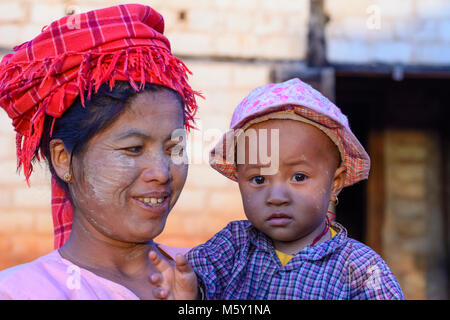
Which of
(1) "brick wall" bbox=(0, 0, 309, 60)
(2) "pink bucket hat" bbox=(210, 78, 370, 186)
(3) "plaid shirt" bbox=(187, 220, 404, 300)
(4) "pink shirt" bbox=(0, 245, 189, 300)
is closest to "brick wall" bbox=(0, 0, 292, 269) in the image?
(1) "brick wall" bbox=(0, 0, 309, 60)

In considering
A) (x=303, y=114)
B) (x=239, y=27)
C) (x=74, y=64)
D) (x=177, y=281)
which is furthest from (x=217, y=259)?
(x=239, y=27)

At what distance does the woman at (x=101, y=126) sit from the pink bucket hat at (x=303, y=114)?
471 millimetres

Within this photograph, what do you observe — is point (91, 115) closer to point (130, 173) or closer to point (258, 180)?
point (130, 173)

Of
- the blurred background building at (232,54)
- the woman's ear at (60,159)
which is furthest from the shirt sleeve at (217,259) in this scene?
the blurred background building at (232,54)

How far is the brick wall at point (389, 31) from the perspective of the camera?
5129mm

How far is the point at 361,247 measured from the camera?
2.08m

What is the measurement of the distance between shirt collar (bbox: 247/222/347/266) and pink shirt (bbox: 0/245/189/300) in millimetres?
631

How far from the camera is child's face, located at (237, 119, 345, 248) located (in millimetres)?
2133

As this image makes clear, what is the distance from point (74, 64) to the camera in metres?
1.79

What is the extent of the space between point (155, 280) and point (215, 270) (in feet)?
1.54

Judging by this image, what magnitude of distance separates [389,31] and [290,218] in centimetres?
368

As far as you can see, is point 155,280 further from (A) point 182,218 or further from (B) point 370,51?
(B) point 370,51

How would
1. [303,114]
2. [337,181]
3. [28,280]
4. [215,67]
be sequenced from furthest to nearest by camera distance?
[215,67]
[337,181]
[303,114]
[28,280]
